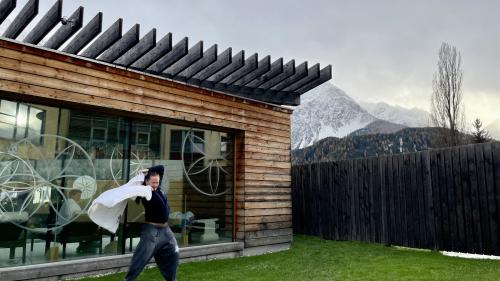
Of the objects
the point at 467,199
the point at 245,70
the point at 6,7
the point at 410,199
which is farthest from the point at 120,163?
the point at 467,199

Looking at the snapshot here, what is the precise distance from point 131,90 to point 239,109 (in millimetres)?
→ 2421

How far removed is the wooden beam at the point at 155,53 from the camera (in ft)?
20.3

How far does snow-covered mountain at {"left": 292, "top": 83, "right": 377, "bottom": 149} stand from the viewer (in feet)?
298

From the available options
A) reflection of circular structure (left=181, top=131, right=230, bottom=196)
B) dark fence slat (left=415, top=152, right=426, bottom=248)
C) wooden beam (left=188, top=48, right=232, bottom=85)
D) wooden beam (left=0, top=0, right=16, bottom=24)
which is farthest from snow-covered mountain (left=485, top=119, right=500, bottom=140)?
wooden beam (left=0, top=0, right=16, bottom=24)

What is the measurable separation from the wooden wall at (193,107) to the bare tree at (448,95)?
10669 millimetres

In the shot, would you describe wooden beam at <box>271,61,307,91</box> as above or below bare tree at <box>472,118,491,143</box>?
below

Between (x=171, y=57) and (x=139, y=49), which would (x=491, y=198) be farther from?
(x=139, y=49)

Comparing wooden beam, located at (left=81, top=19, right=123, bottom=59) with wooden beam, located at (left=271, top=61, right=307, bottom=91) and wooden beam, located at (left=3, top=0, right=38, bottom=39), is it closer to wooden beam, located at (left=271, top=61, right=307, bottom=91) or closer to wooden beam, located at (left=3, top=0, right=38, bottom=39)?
wooden beam, located at (left=3, top=0, right=38, bottom=39)

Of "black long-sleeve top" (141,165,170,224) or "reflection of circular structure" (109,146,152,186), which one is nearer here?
"black long-sleeve top" (141,165,170,224)

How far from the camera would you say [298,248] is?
8805 mm

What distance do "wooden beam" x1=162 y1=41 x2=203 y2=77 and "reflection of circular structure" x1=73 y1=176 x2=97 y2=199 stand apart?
224cm

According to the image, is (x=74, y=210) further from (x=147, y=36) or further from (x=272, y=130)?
(x=272, y=130)

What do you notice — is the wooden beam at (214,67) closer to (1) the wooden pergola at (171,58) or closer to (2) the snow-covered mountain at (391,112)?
(1) the wooden pergola at (171,58)

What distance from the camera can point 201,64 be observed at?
698 cm
